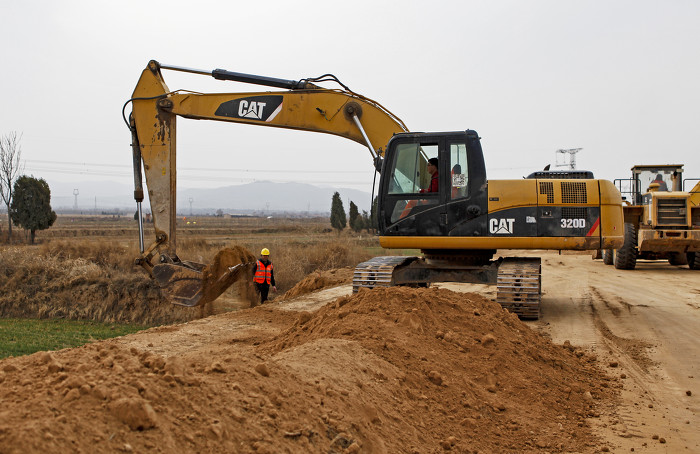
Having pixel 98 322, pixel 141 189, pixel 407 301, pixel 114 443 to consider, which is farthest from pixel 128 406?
pixel 98 322

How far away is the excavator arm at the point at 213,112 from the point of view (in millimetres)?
10203

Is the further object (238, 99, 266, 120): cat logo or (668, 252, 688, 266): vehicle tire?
(668, 252, 688, 266): vehicle tire

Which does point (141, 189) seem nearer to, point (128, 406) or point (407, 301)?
point (407, 301)

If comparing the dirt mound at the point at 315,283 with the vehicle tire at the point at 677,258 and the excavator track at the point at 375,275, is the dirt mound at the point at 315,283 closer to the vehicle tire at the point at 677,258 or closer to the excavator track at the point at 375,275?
the excavator track at the point at 375,275

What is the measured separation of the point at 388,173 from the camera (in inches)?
376

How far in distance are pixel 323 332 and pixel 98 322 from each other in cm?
1230

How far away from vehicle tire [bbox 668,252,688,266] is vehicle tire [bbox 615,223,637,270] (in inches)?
85.1

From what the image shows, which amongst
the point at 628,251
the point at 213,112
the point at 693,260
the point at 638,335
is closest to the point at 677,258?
the point at 693,260

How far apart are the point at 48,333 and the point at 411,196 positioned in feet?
32.1

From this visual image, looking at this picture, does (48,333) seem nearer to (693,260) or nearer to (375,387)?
(375,387)

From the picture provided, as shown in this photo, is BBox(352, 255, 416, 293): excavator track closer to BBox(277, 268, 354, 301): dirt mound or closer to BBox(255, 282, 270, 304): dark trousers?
→ BBox(255, 282, 270, 304): dark trousers

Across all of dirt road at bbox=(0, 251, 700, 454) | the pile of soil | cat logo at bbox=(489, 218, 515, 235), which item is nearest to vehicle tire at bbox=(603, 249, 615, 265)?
dirt road at bbox=(0, 251, 700, 454)

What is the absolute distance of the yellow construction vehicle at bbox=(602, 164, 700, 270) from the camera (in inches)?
697

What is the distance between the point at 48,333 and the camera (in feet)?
47.5
